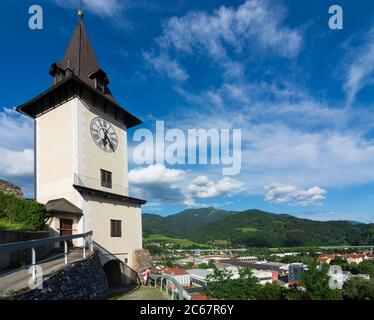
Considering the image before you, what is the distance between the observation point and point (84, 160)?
1909cm

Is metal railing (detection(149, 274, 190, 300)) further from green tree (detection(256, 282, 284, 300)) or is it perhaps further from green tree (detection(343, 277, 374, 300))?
green tree (detection(343, 277, 374, 300))

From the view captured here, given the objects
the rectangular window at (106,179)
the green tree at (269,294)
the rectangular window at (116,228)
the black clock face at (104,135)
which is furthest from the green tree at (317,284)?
the black clock face at (104,135)

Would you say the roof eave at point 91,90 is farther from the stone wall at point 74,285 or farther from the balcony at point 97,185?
the stone wall at point 74,285

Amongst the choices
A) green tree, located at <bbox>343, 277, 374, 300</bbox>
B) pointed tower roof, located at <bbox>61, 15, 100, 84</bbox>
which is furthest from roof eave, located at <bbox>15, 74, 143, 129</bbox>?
green tree, located at <bbox>343, 277, 374, 300</bbox>

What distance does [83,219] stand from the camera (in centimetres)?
1744

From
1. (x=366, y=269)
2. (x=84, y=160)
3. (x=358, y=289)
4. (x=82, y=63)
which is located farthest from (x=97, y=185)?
(x=366, y=269)

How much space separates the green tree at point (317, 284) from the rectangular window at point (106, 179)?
17325 mm

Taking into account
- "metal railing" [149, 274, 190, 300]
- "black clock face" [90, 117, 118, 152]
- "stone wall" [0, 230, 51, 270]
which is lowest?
"metal railing" [149, 274, 190, 300]

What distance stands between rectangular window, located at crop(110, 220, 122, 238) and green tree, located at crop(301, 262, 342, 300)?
15261 mm

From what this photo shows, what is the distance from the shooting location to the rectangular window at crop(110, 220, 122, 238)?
64.5 ft
